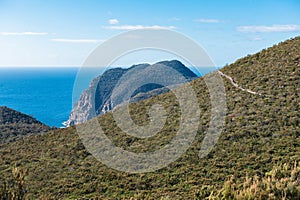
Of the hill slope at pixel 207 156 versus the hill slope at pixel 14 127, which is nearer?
the hill slope at pixel 207 156

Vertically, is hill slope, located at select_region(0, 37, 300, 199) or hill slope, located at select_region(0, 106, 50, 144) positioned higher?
hill slope, located at select_region(0, 37, 300, 199)

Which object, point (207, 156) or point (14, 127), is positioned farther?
point (14, 127)

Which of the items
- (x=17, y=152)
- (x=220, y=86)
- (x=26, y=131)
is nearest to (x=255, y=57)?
(x=220, y=86)

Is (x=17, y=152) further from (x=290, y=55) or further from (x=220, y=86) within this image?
(x=290, y=55)

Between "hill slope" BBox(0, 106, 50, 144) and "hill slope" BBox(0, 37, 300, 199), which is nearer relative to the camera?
"hill slope" BBox(0, 37, 300, 199)

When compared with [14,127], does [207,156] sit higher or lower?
higher

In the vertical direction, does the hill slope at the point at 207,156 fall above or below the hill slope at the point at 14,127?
above
